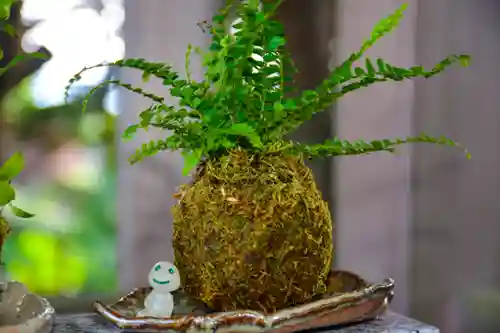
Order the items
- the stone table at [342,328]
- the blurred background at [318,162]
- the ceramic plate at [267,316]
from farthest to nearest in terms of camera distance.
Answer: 1. the blurred background at [318,162]
2. the stone table at [342,328]
3. the ceramic plate at [267,316]

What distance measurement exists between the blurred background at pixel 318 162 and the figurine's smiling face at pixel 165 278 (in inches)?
10.7

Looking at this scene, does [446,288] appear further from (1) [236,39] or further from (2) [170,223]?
(1) [236,39]

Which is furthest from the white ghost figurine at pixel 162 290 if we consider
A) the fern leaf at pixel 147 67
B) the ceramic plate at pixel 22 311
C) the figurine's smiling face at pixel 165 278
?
the fern leaf at pixel 147 67

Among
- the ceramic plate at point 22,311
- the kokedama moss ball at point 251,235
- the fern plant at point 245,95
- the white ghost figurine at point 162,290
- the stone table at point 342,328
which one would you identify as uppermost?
the fern plant at point 245,95

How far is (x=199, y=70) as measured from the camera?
3.60ft

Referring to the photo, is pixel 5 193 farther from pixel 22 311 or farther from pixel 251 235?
pixel 251 235

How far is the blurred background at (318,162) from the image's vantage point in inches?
41.4

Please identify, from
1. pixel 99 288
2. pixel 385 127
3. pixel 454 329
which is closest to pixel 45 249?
pixel 99 288

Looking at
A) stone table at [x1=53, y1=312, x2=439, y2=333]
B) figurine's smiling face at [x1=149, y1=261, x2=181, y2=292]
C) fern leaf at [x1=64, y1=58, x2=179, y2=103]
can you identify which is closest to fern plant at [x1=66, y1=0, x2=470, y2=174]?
fern leaf at [x1=64, y1=58, x2=179, y2=103]

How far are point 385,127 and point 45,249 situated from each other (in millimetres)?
658

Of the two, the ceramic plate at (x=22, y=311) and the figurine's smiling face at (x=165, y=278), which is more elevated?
the figurine's smiling face at (x=165, y=278)

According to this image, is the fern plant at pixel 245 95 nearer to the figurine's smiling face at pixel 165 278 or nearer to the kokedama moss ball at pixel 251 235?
the kokedama moss ball at pixel 251 235

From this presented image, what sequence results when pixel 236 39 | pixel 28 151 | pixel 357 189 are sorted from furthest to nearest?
1. pixel 357 189
2. pixel 28 151
3. pixel 236 39

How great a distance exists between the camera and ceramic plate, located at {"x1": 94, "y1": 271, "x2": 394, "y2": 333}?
748mm
